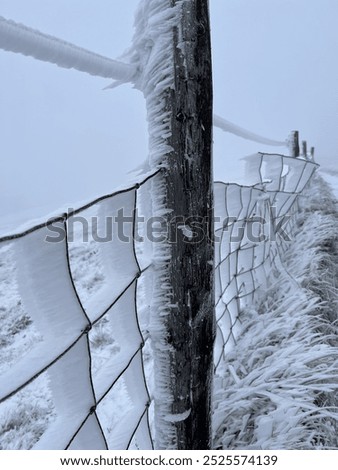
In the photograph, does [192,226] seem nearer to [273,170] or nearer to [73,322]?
[73,322]

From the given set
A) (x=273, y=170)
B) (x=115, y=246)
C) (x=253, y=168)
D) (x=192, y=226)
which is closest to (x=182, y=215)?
(x=192, y=226)

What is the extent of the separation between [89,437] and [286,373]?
2.61 feet

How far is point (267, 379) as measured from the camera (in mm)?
1206

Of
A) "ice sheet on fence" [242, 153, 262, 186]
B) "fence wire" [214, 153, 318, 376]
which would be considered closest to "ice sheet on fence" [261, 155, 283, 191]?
"fence wire" [214, 153, 318, 376]

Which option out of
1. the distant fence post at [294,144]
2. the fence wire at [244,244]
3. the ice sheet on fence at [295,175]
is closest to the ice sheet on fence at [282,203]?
the fence wire at [244,244]

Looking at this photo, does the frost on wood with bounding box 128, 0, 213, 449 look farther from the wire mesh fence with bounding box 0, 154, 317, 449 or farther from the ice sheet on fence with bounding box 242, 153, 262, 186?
the ice sheet on fence with bounding box 242, 153, 262, 186

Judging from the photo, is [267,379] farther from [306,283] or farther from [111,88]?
[111,88]

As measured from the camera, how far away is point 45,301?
1.55 ft

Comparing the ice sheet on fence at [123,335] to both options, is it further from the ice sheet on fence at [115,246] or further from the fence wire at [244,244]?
the fence wire at [244,244]

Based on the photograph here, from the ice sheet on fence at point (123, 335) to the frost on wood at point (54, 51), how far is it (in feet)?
1.17

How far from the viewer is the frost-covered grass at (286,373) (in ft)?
3.39

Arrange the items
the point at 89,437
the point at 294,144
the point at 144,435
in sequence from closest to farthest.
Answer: the point at 89,437 → the point at 144,435 → the point at 294,144
